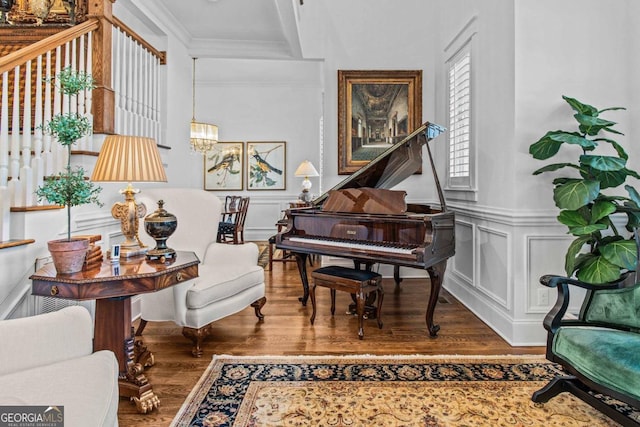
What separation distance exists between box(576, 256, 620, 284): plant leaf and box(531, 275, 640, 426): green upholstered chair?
203 mm

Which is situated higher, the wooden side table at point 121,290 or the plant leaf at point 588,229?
the plant leaf at point 588,229

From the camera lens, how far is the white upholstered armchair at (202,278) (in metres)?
2.57

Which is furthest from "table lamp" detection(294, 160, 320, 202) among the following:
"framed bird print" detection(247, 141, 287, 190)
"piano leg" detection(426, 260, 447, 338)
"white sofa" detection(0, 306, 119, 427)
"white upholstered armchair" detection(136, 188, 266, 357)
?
"white sofa" detection(0, 306, 119, 427)

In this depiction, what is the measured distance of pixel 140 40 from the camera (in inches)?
134

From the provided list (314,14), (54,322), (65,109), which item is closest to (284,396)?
(54,322)

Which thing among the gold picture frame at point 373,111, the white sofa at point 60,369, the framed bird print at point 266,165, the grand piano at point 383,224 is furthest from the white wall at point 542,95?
the framed bird print at point 266,165

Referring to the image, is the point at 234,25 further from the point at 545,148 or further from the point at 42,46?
the point at 545,148

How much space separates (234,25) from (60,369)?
177 inches

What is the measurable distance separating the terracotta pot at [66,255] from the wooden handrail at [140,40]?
2118 mm

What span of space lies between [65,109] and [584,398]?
371 cm

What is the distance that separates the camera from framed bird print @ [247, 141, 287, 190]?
318 inches

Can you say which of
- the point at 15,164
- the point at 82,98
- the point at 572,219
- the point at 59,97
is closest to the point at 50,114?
the point at 59,97

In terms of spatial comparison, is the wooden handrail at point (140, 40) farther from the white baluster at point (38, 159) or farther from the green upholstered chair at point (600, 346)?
the green upholstered chair at point (600, 346)

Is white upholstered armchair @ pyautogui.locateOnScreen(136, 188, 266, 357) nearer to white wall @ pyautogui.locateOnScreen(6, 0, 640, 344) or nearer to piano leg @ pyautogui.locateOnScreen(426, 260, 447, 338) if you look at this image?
white wall @ pyautogui.locateOnScreen(6, 0, 640, 344)
